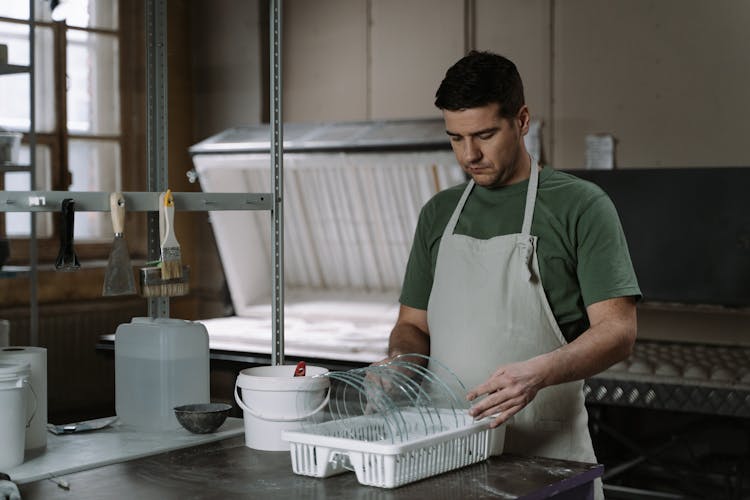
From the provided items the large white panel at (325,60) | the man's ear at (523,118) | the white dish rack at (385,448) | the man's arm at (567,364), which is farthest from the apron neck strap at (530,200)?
the large white panel at (325,60)

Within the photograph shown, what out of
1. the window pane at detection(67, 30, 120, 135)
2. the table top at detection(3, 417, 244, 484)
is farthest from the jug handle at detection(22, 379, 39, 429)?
the window pane at detection(67, 30, 120, 135)

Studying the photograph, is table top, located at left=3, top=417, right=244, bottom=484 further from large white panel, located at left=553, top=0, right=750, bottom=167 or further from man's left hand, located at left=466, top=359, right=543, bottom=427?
large white panel, located at left=553, top=0, right=750, bottom=167

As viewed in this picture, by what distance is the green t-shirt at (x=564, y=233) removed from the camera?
2.20m

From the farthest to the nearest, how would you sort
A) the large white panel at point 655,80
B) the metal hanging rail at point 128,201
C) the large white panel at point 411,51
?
the large white panel at point 411,51 < the large white panel at point 655,80 < the metal hanging rail at point 128,201

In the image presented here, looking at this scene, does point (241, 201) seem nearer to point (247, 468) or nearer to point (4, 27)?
point (247, 468)

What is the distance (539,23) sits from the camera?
17.5 ft

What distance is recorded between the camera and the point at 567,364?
6.89ft

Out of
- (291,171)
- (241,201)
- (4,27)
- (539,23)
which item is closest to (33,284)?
(291,171)

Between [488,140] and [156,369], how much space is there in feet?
3.19

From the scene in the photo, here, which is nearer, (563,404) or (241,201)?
(563,404)

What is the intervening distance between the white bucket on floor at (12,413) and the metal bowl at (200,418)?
41 centimetres

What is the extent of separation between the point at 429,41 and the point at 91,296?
276 centimetres

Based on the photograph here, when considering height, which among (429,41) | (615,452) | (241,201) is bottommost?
(615,452)

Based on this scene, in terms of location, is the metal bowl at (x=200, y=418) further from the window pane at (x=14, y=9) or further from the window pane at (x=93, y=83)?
the window pane at (x=14, y=9)
